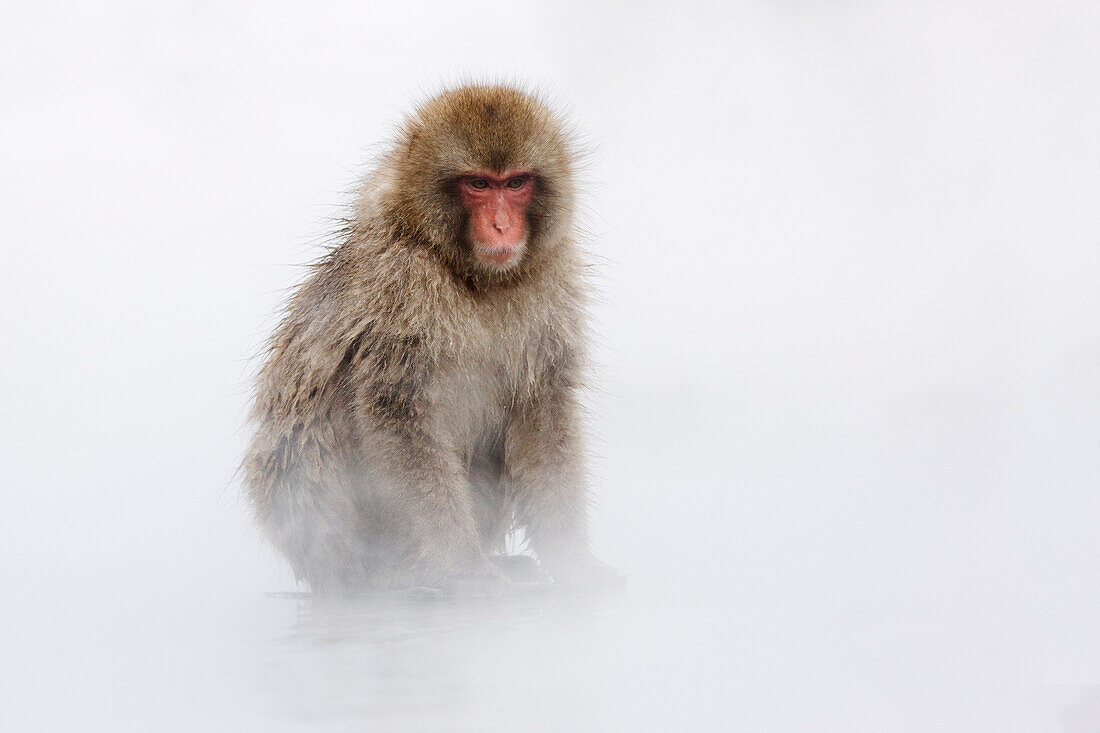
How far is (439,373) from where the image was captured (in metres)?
3.63

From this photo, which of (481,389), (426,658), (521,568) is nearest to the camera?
(426,658)

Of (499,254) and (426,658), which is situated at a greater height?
(499,254)

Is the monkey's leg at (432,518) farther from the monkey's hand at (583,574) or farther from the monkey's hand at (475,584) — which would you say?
the monkey's hand at (583,574)

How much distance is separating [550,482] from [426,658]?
106 cm

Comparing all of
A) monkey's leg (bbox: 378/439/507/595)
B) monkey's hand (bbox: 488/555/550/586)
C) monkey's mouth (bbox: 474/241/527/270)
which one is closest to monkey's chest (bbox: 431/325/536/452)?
monkey's leg (bbox: 378/439/507/595)

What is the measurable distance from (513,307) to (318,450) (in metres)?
0.74

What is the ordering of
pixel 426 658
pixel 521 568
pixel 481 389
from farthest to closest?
pixel 521 568 < pixel 481 389 < pixel 426 658

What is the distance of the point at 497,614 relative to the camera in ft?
10.9

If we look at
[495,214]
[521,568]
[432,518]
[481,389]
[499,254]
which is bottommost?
[521,568]

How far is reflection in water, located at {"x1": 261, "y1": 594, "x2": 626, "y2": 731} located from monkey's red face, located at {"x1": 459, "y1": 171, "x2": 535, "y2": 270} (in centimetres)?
102

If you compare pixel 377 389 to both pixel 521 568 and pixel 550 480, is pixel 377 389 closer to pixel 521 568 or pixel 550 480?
pixel 550 480

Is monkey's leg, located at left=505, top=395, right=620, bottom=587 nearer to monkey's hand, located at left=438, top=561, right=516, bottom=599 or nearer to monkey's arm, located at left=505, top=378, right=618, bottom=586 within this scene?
monkey's arm, located at left=505, top=378, right=618, bottom=586

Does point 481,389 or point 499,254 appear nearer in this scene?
point 499,254

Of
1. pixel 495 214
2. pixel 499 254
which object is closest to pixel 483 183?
pixel 495 214
